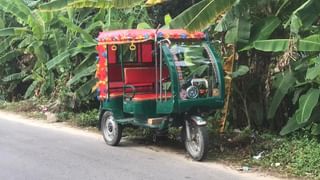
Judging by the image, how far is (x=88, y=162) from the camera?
8.87 m

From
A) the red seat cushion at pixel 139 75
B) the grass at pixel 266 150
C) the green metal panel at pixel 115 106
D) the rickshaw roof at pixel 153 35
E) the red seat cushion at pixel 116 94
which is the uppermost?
the rickshaw roof at pixel 153 35

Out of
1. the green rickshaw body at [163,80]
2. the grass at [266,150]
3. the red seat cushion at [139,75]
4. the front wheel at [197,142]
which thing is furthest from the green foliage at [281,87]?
the red seat cushion at [139,75]

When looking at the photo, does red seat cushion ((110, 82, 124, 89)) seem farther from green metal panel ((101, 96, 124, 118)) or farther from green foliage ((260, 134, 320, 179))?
green foliage ((260, 134, 320, 179))

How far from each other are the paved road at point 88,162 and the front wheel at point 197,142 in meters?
0.15

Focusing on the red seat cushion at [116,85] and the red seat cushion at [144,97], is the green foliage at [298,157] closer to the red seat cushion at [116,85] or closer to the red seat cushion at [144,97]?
the red seat cushion at [144,97]

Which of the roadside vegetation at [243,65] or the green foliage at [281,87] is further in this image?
the green foliage at [281,87]

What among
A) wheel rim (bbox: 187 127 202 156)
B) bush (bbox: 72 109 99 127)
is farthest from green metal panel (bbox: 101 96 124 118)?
bush (bbox: 72 109 99 127)

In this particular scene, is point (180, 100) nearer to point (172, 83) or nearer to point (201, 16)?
point (172, 83)

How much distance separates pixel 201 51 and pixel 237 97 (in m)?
1.73

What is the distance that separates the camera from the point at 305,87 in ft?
31.2

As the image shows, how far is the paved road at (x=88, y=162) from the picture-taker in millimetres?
7961

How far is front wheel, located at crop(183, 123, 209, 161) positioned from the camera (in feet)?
28.7

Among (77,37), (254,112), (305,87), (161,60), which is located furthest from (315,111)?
(77,37)

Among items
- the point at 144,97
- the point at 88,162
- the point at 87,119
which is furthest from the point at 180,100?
the point at 87,119
